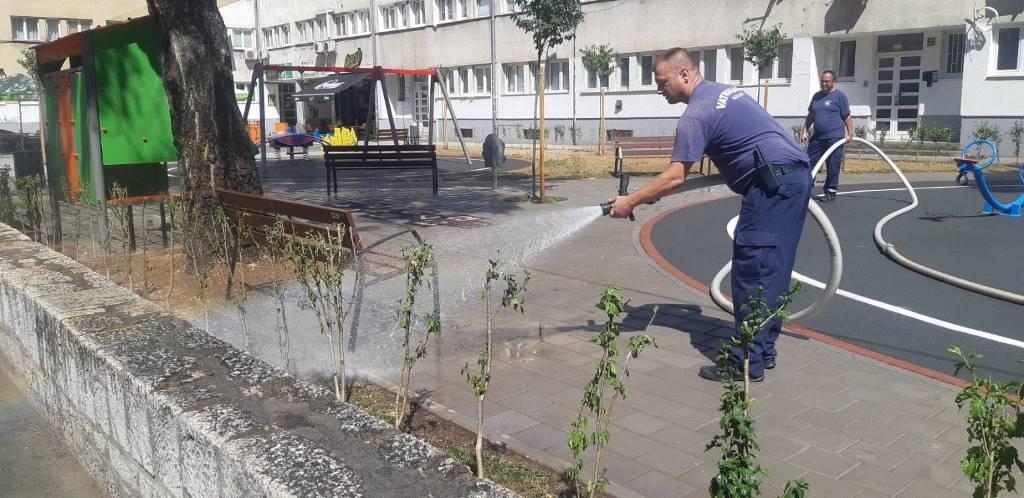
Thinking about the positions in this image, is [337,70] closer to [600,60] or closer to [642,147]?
[642,147]

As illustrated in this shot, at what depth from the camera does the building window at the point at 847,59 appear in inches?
1082

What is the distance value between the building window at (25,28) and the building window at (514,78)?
28.4 meters

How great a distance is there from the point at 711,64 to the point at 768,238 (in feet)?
87.5

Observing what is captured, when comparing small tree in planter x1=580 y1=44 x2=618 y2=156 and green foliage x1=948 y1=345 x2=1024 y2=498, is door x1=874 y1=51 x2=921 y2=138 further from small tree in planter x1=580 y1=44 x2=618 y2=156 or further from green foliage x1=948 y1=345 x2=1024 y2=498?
green foliage x1=948 y1=345 x2=1024 y2=498

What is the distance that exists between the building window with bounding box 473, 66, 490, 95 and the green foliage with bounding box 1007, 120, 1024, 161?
2169 cm

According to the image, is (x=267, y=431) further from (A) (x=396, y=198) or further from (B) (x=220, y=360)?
(A) (x=396, y=198)

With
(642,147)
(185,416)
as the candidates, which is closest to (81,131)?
(185,416)

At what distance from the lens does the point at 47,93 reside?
11875mm

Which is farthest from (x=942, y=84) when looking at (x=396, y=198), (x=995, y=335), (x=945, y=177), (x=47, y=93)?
(x=47, y=93)

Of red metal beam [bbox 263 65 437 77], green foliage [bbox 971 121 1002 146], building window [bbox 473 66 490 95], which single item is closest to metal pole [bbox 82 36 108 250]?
red metal beam [bbox 263 65 437 77]

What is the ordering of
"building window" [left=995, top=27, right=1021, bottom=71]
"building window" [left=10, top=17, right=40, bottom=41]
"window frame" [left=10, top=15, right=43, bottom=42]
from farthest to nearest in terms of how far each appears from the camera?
1. "building window" [left=10, top=17, right=40, bottom=41]
2. "window frame" [left=10, top=15, right=43, bottom=42]
3. "building window" [left=995, top=27, right=1021, bottom=71]

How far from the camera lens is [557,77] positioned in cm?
3581

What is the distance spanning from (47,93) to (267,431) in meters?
10.9

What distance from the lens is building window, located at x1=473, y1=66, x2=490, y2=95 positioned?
128 feet
